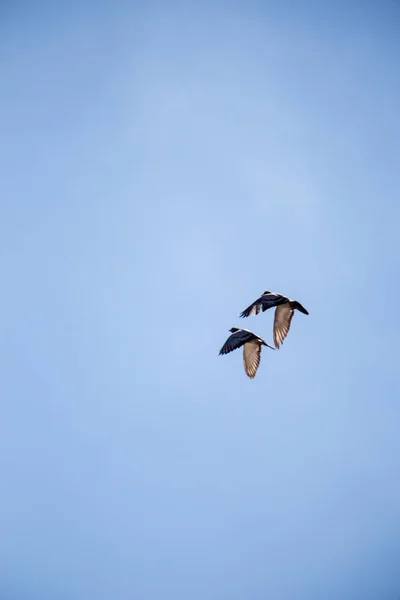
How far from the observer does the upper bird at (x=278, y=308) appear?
78.9 ft

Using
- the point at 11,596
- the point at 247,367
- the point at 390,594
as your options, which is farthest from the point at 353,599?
the point at 247,367

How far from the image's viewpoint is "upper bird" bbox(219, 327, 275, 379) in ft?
81.9

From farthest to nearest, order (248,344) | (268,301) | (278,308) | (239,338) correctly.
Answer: (248,344), (278,308), (239,338), (268,301)

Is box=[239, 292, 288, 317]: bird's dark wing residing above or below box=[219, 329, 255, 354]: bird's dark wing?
above

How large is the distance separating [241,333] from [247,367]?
242 centimetres

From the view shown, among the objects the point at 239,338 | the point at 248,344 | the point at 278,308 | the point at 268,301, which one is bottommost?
the point at 239,338

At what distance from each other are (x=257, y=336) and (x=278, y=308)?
5.26ft

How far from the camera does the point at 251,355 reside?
26953mm

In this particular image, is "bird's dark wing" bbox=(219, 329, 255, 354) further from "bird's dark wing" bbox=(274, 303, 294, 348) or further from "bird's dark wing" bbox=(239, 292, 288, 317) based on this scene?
→ "bird's dark wing" bbox=(239, 292, 288, 317)

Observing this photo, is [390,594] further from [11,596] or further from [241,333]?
[241,333]

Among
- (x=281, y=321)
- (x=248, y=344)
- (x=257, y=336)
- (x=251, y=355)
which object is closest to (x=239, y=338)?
(x=257, y=336)

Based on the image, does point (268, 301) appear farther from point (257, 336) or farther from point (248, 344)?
point (248, 344)

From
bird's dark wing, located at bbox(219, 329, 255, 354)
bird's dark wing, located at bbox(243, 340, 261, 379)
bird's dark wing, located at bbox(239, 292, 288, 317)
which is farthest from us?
bird's dark wing, located at bbox(243, 340, 261, 379)

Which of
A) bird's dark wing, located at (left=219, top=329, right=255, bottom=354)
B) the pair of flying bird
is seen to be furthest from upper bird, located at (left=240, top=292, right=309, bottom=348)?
bird's dark wing, located at (left=219, top=329, right=255, bottom=354)
